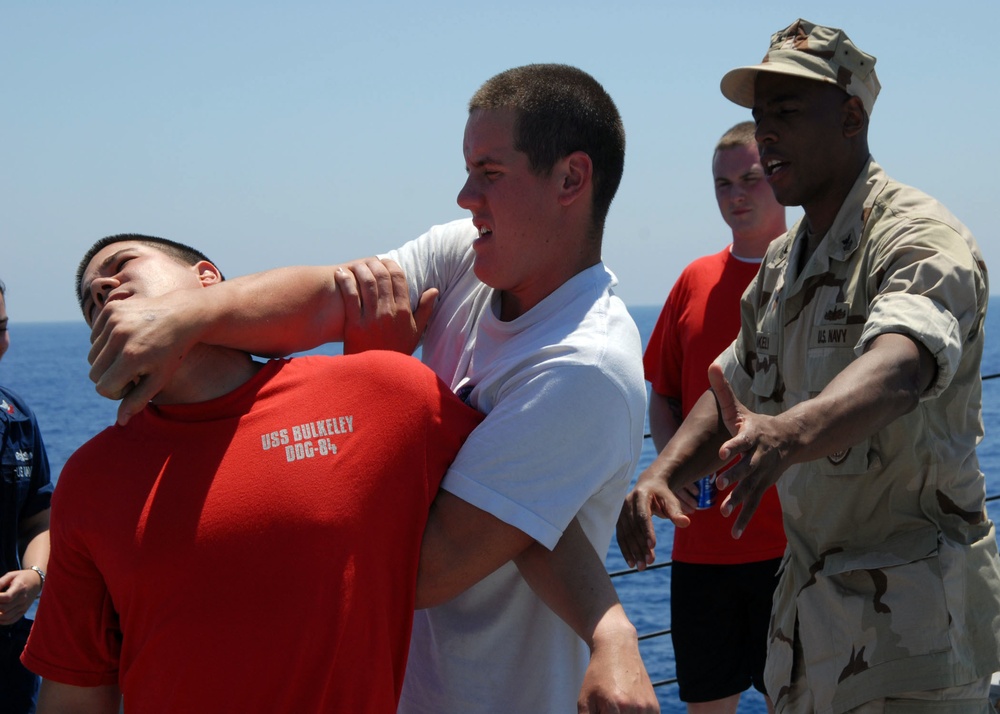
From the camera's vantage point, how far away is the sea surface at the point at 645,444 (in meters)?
10.2

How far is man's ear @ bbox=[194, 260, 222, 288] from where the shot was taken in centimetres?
214

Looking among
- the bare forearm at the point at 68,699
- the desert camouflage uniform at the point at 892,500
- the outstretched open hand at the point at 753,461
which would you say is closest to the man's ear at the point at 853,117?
the desert camouflage uniform at the point at 892,500

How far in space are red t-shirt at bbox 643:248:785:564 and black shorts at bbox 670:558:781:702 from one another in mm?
65

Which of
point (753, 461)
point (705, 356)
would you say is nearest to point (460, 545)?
point (753, 461)

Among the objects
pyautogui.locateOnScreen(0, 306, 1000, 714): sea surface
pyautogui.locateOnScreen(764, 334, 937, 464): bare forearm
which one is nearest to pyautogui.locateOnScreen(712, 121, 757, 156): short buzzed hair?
pyautogui.locateOnScreen(764, 334, 937, 464): bare forearm

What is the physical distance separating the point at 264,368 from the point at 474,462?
412mm

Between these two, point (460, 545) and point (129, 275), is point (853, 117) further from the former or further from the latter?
point (129, 275)

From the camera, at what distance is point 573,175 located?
6.95 ft

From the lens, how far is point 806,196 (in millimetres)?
2713

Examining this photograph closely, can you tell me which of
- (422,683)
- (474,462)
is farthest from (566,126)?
(422,683)

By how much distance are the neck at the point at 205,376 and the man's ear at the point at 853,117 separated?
161cm

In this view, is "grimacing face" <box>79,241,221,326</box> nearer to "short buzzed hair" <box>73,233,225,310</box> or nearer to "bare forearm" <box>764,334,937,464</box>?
"short buzzed hair" <box>73,233,225,310</box>

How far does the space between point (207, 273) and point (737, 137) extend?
9.40 ft

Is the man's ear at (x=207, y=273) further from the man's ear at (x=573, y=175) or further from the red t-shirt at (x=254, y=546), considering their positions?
the man's ear at (x=573, y=175)
